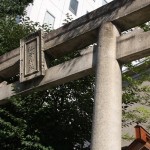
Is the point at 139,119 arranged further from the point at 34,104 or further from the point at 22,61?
the point at 22,61

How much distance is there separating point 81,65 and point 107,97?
1469 millimetres

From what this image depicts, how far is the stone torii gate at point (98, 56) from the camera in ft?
18.8

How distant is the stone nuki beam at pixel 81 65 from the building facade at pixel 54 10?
47.6 feet

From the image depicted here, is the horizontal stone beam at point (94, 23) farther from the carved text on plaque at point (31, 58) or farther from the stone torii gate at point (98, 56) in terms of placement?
the carved text on plaque at point (31, 58)

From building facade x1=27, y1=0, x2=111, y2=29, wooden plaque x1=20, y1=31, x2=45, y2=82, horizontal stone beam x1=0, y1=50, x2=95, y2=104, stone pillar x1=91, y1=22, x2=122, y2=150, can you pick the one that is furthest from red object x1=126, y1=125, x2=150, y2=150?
building facade x1=27, y1=0, x2=111, y2=29

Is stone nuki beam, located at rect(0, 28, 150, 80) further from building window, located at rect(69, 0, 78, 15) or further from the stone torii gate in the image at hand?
building window, located at rect(69, 0, 78, 15)

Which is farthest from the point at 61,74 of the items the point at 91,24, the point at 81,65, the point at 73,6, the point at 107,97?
the point at 73,6

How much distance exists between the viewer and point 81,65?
708 cm

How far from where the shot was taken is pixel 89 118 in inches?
382

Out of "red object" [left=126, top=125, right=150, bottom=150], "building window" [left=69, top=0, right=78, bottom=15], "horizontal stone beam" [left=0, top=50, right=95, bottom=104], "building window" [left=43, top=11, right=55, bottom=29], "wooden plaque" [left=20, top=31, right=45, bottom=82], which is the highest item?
"building window" [left=69, top=0, right=78, bottom=15]

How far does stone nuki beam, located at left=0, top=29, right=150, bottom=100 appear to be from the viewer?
6.33 metres

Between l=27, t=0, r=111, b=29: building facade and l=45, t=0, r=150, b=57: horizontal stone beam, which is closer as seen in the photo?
l=45, t=0, r=150, b=57: horizontal stone beam

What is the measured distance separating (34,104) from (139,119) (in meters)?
3.88

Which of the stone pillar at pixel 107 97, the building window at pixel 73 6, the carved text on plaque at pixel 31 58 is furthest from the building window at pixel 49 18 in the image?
the stone pillar at pixel 107 97
